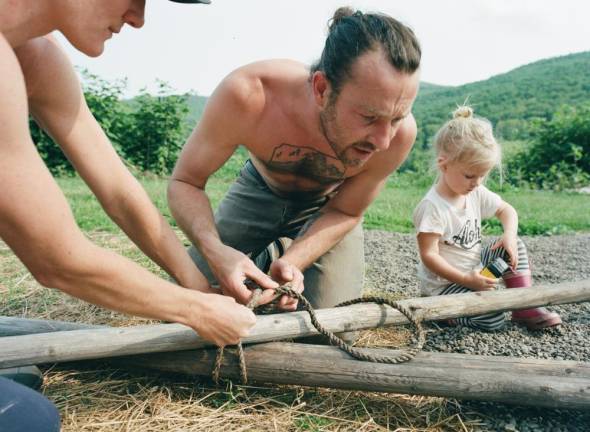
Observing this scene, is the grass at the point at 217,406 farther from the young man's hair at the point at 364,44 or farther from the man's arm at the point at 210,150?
the young man's hair at the point at 364,44

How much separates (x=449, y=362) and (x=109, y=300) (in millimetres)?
1327

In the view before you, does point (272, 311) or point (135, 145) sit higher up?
point (272, 311)

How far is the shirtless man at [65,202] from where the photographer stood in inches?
63.9

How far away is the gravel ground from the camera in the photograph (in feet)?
7.54

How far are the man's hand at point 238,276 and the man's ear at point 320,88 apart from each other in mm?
907

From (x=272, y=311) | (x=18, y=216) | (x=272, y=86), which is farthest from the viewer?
(x=272, y=86)

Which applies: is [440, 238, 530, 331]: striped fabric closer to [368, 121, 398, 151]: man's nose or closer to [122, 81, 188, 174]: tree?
[368, 121, 398, 151]: man's nose

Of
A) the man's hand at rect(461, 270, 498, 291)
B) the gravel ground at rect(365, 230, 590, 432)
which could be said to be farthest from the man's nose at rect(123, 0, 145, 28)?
the man's hand at rect(461, 270, 498, 291)

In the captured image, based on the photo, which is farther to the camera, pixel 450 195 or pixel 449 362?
pixel 450 195

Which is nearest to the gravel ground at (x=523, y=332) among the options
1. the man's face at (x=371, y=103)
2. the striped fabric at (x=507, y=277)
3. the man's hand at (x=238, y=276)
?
the striped fabric at (x=507, y=277)

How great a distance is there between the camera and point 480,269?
3430mm

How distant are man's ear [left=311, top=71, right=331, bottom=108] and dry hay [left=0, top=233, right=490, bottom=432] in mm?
1420

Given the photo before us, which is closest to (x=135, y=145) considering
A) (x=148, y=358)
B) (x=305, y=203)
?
(x=305, y=203)

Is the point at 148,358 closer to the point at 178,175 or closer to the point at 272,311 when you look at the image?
the point at 272,311
